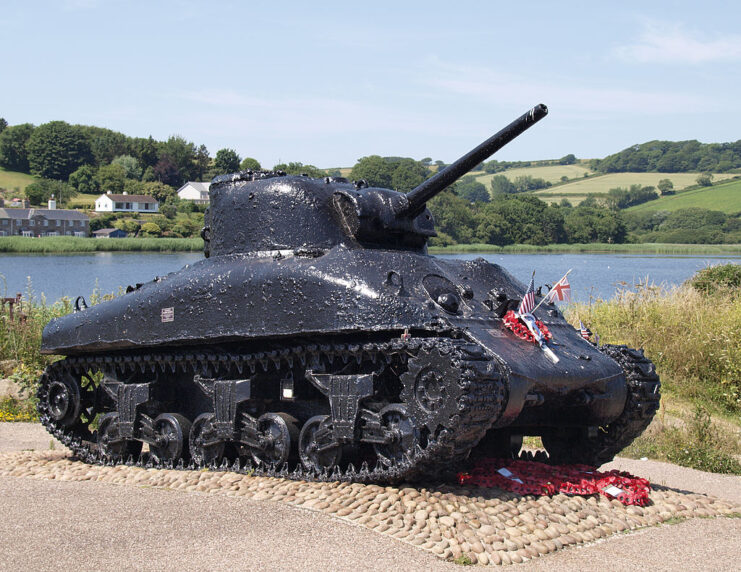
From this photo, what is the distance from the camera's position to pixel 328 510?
8.73 metres

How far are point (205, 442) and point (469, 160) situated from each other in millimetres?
4435

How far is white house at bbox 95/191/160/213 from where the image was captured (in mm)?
65875

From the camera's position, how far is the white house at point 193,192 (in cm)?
6981

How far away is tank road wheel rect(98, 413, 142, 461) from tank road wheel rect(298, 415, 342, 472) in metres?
3.02

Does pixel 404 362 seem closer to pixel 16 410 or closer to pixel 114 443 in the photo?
pixel 114 443

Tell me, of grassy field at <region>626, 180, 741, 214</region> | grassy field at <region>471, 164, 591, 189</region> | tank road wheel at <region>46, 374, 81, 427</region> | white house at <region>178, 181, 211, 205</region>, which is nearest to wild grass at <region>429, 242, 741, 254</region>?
grassy field at <region>626, 180, 741, 214</region>

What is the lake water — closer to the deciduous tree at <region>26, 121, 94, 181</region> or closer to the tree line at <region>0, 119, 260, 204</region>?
the tree line at <region>0, 119, 260, 204</region>

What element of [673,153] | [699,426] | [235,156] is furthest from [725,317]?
[673,153]

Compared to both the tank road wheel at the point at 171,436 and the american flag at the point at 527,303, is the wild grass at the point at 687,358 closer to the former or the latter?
the american flag at the point at 527,303

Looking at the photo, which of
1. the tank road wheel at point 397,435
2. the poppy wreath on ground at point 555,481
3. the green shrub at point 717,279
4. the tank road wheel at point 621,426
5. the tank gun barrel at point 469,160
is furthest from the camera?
the green shrub at point 717,279

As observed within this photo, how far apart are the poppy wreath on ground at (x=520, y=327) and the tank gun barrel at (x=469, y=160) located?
168cm

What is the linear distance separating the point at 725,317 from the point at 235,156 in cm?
4042

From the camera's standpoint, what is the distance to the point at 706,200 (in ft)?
252

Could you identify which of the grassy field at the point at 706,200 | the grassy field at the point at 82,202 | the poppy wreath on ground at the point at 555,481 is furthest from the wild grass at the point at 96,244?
the grassy field at the point at 706,200
